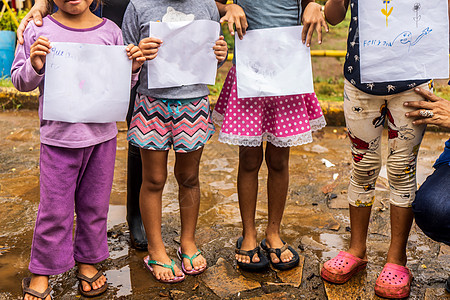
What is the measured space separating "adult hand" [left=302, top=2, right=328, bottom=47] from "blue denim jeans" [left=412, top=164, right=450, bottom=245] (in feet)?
2.79

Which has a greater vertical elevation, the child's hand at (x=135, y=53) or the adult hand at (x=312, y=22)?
the adult hand at (x=312, y=22)

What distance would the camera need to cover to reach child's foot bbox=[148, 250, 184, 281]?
2.53 metres

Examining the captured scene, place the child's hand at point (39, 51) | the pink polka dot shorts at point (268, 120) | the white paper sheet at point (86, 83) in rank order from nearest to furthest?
the child's hand at point (39, 51)
the white paper sheet at point (86, 83)
the pink polka dot shorts at point (268, 120)

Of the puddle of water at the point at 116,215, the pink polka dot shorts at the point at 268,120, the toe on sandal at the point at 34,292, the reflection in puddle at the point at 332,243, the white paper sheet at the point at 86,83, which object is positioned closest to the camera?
the white paper sheet at the point at 86,83

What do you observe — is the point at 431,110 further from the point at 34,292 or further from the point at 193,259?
the point at 34,292

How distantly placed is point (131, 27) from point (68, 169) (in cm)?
71

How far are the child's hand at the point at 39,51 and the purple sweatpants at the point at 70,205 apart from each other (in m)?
0.36

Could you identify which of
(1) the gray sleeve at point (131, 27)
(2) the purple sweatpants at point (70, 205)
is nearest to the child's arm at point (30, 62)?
(2) the purple sweatpants at point (70, 205)

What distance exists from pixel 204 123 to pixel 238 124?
0.55 feet

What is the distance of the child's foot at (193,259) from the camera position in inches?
103

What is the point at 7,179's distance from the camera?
3758 millimetres

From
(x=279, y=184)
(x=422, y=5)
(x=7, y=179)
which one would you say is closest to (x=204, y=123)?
(x=279, y=184)

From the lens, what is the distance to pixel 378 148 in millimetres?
Answer: 2449

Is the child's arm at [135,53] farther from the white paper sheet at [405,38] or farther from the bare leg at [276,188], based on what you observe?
the white paper sheet at [405,38]
